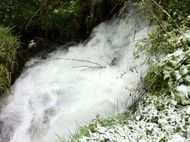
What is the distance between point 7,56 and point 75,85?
0.86 metres

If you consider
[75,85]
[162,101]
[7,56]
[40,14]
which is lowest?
[75,85]

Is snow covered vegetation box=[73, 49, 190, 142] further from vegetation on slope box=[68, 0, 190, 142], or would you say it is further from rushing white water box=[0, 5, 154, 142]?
rushing white water box=[0, 5, 154, 142]

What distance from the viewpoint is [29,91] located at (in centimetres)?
452

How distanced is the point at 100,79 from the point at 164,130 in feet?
4.90

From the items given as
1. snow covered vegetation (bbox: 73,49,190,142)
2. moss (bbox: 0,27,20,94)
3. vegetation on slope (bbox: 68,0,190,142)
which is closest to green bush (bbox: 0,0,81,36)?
moss (bbox: 0,27,20,94)

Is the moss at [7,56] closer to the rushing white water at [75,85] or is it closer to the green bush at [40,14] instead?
the rushing white water at [75,85]

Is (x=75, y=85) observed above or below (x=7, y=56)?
below

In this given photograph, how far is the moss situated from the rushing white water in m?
0.21

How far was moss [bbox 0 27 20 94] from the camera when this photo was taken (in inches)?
172

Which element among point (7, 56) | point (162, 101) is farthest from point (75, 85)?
point (162, 101)

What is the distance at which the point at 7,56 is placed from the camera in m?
4.48

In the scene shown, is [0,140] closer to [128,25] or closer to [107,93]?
[107,93]

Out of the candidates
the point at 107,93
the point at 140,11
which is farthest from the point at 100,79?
the point at 140,11

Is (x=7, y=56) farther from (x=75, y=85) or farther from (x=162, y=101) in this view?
(x=162, y=101)
